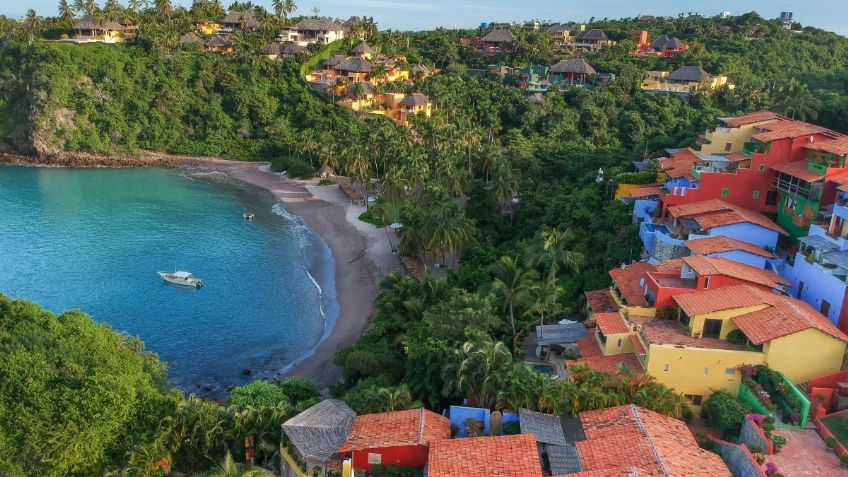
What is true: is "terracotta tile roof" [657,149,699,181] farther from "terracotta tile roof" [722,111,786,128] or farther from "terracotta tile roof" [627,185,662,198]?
"terracotta tile roof" [722,111,786,128]

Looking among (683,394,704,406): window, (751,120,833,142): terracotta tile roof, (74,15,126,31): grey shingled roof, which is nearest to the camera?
(683,394,704,406): window

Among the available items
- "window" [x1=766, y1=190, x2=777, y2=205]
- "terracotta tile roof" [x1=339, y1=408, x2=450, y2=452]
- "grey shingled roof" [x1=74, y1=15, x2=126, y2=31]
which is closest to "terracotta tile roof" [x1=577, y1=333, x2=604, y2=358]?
"terracotta tile roof" [x1=339, y1=408, x2=450, y2=452]

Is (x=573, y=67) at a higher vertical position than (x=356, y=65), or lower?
higher

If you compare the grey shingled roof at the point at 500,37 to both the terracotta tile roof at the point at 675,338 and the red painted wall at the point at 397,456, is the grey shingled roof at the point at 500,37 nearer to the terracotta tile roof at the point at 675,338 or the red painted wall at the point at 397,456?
the terracotta tile roof at the point at 675,338

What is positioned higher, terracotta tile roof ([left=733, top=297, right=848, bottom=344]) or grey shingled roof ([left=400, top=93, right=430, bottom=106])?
grey shingled roof ([left=400, top=93, right=430, bottom=106])

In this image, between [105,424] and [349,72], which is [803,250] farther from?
[349,72]

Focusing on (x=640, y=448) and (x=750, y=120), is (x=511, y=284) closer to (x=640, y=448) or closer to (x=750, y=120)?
(x=640, y=448)

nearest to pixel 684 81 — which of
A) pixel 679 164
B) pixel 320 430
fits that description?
pixel 679 164
